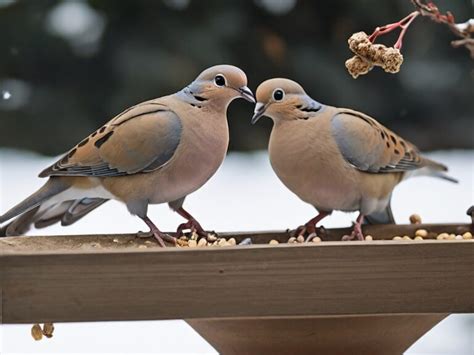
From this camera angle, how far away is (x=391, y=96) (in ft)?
7.31

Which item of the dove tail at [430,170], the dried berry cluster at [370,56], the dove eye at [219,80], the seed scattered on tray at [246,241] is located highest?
the dove tail at [430,170]

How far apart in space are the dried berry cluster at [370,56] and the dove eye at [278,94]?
0.57ft

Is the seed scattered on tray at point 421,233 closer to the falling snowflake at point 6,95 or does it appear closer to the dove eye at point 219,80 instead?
the dove eye at point 219,80

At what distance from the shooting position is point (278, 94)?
1.29m

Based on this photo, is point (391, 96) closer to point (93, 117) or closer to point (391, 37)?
point (391, 37)

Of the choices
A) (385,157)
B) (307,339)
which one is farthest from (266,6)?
(307,339)

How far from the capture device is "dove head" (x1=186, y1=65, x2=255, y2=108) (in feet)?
4.12

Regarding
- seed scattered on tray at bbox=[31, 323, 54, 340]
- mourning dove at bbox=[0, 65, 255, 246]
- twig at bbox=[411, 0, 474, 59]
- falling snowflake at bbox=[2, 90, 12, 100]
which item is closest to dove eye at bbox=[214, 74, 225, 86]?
mourning dove at bbox=[0, 65, 255, 246]

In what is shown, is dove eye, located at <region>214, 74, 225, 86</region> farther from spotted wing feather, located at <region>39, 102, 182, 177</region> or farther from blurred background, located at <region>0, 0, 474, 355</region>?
blurred background, located at <region>0, 0, 474, 355</region>

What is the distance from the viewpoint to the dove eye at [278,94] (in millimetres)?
1286

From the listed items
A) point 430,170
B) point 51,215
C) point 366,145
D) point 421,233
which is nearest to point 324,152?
point 366,145

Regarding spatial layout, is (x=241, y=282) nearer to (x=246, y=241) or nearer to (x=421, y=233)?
(x=246, y=241)

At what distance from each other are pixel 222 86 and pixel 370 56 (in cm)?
23

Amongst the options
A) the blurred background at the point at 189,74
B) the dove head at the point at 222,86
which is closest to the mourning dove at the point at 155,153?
the dove head at the point at 222,86
